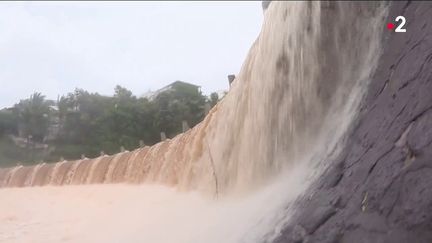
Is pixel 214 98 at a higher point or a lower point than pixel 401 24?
higher

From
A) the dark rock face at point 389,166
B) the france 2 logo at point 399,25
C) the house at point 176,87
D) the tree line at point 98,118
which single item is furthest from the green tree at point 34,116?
the france 2 logo at point 399,25

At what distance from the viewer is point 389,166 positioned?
7.77 feet

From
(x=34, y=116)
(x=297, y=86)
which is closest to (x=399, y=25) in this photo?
(x=297, y=86)

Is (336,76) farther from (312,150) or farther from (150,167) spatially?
(150,167)

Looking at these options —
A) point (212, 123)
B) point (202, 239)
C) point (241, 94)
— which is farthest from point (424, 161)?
point (212, 123)

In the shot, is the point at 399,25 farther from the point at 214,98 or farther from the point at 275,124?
the point at 214,98

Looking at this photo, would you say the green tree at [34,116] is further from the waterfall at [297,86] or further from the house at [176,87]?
the waterfall at [297,86]

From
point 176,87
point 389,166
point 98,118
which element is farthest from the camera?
point 98,118

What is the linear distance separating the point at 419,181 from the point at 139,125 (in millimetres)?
3517

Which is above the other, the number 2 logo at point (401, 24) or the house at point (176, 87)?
the house at point (176, 87)

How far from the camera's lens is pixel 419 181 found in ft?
7.15

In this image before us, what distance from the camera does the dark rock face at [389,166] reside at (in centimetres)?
219

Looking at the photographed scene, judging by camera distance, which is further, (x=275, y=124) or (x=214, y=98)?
(x=214, y=98)

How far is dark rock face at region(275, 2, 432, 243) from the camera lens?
2.19 metres
